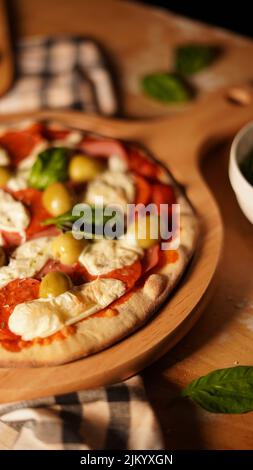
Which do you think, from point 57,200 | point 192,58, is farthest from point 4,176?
point 192,58

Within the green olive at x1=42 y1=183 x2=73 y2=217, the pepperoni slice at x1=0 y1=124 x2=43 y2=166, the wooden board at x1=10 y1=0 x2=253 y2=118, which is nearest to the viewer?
the green olive at x1=42 y1=183 x2=73 y2=217

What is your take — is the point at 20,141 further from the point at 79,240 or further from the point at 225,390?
the point at 225,390

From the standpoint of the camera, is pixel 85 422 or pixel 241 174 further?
pixel 241 174

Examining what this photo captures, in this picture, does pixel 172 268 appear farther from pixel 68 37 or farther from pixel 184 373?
pixel 68 37

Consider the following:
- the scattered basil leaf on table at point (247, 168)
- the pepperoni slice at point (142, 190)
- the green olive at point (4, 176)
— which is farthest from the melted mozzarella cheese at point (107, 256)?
the scattered basil leaf on table at point (247, 168)

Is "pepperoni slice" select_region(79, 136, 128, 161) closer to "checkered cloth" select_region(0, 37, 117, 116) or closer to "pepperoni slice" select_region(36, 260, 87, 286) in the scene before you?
"checkered cloth" select_region(0, 37, 117, 116)

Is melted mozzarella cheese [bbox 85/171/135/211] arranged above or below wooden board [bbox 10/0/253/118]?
below

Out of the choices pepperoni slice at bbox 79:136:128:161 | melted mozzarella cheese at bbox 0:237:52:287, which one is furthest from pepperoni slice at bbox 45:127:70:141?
melted mozzarella cheese at bbox 0:237:52:287
